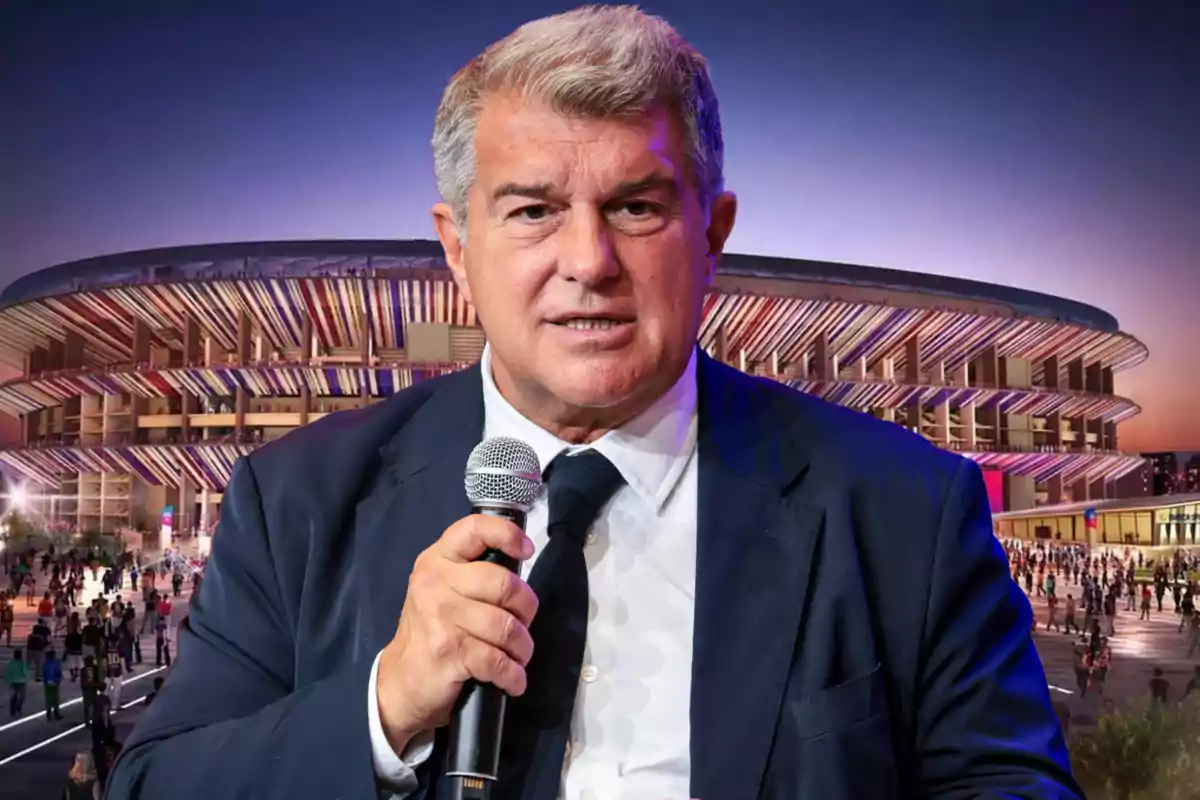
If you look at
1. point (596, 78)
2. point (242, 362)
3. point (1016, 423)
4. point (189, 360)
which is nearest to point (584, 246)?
point (596, 78)

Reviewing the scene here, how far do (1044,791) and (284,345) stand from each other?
15.6 metres

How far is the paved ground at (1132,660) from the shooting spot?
18.3 feet

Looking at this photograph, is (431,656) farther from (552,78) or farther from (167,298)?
(167,298)

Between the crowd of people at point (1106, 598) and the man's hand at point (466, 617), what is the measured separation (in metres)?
5.42

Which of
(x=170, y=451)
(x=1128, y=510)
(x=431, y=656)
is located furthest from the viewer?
(x=170, y=451)

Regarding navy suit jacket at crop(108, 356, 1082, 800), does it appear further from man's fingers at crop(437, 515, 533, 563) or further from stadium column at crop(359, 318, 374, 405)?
stadium column at crop(359, 318, 374, 405)

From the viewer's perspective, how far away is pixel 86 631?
18.8 feet

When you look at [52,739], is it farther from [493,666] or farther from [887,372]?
[887,372]

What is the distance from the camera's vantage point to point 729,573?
1590 mm

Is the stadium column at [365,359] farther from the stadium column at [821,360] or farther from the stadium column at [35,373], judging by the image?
the stadium column at [821,360]

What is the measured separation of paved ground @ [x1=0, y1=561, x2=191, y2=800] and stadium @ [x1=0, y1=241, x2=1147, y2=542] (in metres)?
5.79

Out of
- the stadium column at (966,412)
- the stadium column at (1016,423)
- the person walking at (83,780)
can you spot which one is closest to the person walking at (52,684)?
the person walking at (83,780)

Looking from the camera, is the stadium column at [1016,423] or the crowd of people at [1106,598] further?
the stadium column at [1016,423]

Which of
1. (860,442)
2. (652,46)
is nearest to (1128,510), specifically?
(860,442)
